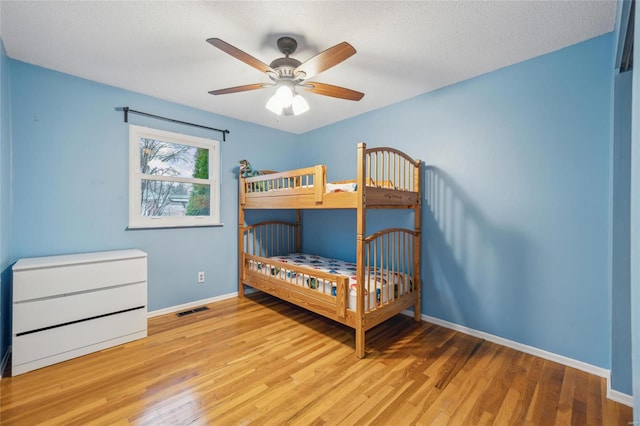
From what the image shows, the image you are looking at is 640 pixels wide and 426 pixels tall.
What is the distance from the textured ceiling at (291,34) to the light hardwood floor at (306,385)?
234 cm

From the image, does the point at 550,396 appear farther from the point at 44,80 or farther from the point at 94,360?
the point at 44,80

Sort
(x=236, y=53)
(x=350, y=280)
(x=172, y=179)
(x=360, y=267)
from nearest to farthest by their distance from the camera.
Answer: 1. (x=236, y=53)
2. (x=360, y=267)
3. (x=350, y=280)
4. (x=172, y=179)

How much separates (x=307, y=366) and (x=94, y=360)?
1640 mm

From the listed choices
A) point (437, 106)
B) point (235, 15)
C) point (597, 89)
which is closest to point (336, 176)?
point (437, 106)

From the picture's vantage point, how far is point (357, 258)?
2.13 metres

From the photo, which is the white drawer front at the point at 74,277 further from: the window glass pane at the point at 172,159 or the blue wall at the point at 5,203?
the window glass pane at the point at 172,159

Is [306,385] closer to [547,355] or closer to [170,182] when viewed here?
[547,355]

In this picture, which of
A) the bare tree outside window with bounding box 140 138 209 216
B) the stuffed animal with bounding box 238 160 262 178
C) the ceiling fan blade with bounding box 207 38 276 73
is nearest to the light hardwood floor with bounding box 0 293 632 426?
the bare tree outside window with bounding box 140 138 209 216

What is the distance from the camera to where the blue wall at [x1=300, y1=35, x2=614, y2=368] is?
1894 millimetres

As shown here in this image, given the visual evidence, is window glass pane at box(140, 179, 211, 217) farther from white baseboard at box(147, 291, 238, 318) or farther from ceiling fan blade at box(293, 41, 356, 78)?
ceiling fan blade at box(293, 41, 356, 78)

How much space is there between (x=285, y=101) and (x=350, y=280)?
63.0 inches

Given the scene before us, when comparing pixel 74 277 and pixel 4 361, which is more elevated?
pixel 74 277

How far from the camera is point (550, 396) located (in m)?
1.66

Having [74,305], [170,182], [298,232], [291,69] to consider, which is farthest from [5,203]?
[298,232]
